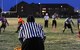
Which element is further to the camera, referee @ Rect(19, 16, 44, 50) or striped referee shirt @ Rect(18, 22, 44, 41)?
striped referee shirt @ Rect(18, 22, 44, 41)

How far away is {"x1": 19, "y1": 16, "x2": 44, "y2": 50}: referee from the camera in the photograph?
10172 mm

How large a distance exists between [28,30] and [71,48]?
9007 mm

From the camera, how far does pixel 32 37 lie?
1024 centimetres

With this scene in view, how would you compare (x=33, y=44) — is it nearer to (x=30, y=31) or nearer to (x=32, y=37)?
(x=32, y=37)

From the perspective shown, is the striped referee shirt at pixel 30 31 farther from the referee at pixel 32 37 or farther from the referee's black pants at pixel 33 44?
the referee's black pants at pixel 33 44

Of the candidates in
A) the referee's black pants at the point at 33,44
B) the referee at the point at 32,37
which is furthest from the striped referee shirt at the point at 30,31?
the referee's black pants at the point at 33,44

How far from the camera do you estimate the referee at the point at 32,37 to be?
10172 millimetres

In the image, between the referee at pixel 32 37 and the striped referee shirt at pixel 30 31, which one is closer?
the referee at pixel 32 37

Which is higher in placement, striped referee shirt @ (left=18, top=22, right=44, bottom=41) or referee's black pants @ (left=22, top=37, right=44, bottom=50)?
striped referee shirt @ (left=18, top=22, right=44, bottom=41)

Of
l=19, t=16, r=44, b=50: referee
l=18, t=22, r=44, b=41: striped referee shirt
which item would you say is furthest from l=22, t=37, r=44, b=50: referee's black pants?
l=18, t=22, r=44, b=41: striped referee shirt

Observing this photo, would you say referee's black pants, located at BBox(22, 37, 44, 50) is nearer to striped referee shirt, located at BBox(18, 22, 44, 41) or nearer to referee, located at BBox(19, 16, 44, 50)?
referee, located at BBox(19, 16, 44, 50)

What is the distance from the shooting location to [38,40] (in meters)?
10.3

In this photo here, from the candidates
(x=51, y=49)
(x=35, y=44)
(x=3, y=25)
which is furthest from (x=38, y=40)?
(x=3, y=25)

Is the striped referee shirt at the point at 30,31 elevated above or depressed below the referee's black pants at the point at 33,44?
above
